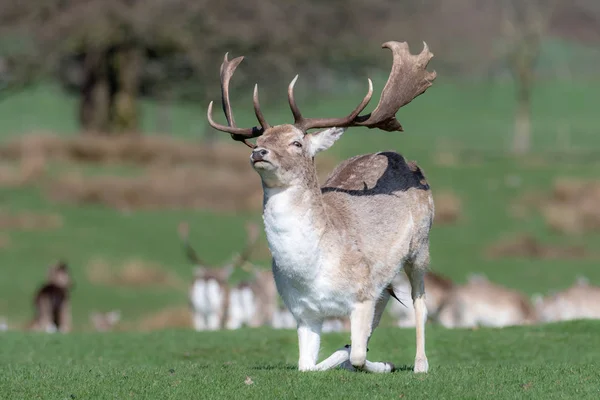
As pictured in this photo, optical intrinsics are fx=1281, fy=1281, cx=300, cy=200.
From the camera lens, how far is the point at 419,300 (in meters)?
11.4

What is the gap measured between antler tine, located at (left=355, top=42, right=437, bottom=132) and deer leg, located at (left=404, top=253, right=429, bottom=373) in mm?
1209

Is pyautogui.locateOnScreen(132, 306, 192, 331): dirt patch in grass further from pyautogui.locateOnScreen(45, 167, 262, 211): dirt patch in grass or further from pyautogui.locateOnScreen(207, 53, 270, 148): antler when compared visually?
pyautogui.locateOnScreen(45, 167, 262, 211): dirt patch in grass

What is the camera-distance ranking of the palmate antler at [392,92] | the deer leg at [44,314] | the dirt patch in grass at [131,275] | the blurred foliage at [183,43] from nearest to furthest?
the palmate antler at [392,92]
the deer leg at [44,314]
the dirt patch in grass at [131,275]
the blurred foliage at [183,43]

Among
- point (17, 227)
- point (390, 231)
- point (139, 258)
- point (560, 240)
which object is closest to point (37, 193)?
point (17, 227)

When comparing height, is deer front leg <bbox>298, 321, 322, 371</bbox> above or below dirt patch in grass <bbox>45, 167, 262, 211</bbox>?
above

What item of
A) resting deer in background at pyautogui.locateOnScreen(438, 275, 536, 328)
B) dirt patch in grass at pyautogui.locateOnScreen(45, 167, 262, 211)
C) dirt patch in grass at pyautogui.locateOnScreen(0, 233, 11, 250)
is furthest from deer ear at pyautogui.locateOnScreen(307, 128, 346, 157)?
dirt patch in grass at pyautogui.locateOnScreen(45, 167, 262, 211)

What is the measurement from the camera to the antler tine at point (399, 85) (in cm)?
1103

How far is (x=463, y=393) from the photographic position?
9.84 m

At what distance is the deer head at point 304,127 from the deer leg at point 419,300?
123 cm

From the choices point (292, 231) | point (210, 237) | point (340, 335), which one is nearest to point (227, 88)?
point (292, 231)

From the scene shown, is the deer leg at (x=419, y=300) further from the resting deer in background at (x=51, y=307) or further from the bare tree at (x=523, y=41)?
the bare tree at (x=523, y=41)

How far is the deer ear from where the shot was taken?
10.4 m

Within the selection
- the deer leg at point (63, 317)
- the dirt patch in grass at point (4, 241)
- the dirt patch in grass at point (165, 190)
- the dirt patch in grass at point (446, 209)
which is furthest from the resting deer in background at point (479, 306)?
the dirt patch in grass at point (165, 190)

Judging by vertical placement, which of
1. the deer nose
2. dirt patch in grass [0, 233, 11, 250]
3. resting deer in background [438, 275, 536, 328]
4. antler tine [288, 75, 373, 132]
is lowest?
dirt patch in grass [0, 233, 11, 250]
